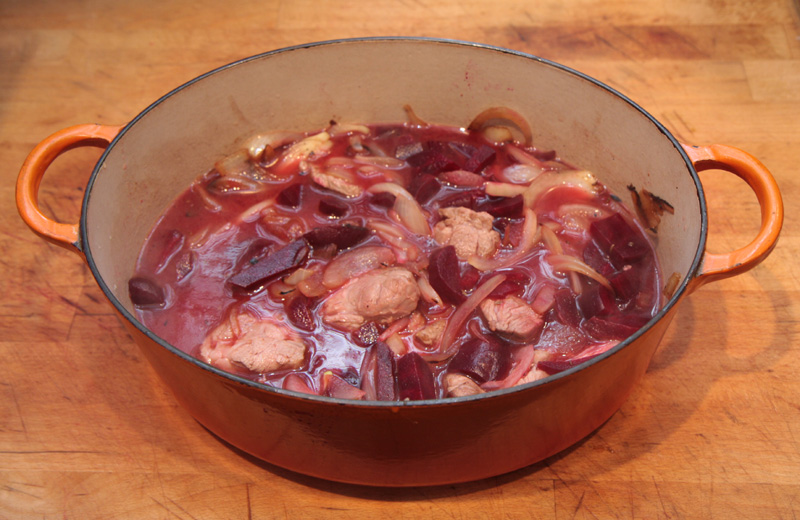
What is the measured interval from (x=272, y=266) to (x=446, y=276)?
49 cm

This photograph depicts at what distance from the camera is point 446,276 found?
192 centimetres

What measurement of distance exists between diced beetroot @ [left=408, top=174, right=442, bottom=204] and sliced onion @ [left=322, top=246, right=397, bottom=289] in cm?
27

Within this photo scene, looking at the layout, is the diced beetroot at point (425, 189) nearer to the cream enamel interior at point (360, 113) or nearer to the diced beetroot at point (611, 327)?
the cream enamel interior at point (360, 113)

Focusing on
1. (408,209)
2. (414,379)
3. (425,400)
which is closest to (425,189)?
(408,209)

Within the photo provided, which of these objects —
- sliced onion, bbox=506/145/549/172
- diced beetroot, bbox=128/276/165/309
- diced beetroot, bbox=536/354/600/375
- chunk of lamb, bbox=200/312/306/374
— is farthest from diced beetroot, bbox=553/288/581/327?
diced beetroot, bbox=128/276/165/309

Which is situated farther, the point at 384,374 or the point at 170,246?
the point at 170,246

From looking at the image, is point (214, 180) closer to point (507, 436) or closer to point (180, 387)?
point (180, 387)

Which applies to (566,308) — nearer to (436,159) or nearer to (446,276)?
(446,276)

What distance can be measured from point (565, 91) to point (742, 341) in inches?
36.0

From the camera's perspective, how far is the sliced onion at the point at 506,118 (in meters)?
2.42

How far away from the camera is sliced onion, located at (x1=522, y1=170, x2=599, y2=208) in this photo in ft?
7.38

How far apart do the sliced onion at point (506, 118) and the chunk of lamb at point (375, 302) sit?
0.80 metres

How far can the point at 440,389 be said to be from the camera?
1.74 m

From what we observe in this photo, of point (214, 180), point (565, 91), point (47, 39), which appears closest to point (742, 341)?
point (565, 91)
